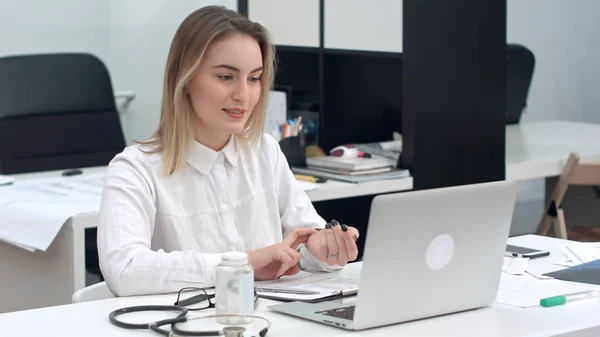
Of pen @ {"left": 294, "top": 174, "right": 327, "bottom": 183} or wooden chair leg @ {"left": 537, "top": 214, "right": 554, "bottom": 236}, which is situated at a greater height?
pen @ {"left": 294, "top": 174, "right": 327, "bottom": 183}

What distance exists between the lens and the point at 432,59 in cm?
335

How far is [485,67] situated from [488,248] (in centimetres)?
177

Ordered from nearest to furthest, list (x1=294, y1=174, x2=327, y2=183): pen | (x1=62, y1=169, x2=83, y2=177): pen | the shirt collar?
the shirt collar < (x1=294, y1=174, x2=327, y2=183): pen < (x1=62, y1=169, x2=83, y2=177): pen

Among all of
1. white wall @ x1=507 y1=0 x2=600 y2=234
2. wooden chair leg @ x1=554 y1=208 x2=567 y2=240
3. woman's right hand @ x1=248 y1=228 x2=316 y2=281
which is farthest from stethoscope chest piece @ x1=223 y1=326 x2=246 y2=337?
white wall @ x1=507 y1=0 x2=600 y2=234

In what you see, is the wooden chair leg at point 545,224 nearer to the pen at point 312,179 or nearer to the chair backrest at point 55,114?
the pen at point 312,179

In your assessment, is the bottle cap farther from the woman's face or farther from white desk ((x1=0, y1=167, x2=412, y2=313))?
white desk ((x1=0, y1=167, x2=412, y2=313))

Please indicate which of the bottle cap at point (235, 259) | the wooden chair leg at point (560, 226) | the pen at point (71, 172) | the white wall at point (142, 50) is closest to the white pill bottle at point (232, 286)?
the bottle cap at point (235, 259)

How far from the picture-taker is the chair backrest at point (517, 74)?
4746 mm

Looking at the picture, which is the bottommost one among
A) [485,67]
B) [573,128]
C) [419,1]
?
[573,128]

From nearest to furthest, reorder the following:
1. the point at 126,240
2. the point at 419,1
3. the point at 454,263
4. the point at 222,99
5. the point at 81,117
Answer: the point at 454,263 < the point at 126,240 < the point at 222,99 < the point at 419,1 < the point at 81,117

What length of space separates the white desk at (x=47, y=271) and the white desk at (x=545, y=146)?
168 cm

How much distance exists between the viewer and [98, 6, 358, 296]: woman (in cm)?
199

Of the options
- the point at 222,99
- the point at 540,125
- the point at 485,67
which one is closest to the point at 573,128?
the point at 540,125

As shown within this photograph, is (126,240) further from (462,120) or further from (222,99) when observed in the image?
(462,120)
